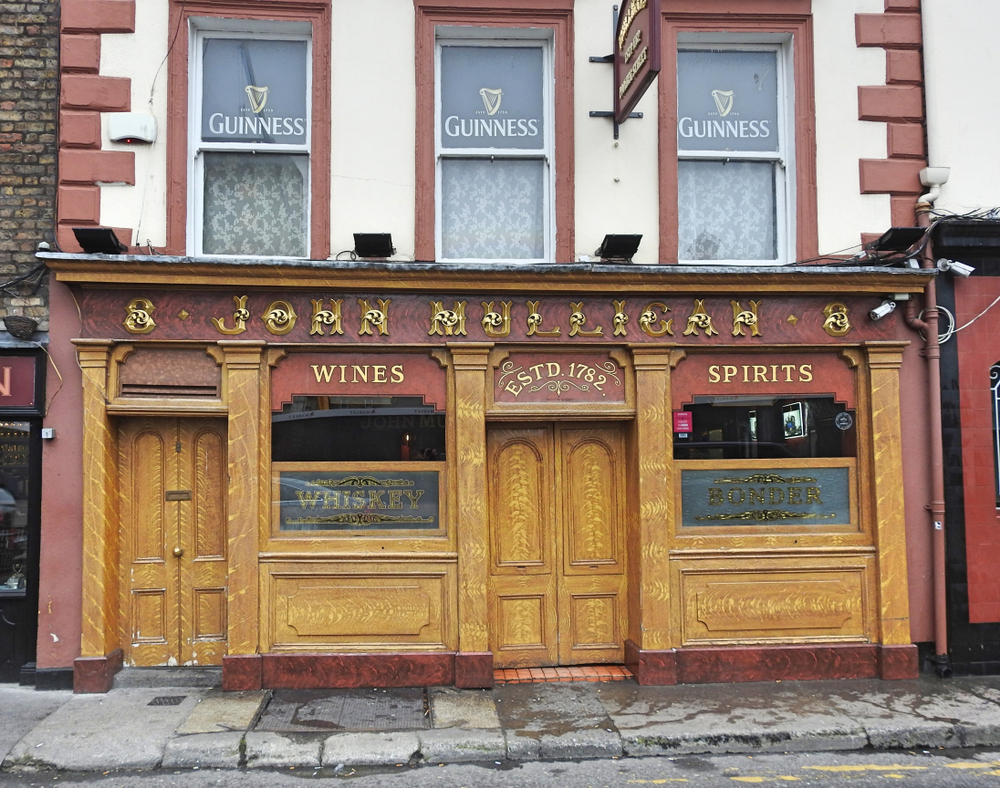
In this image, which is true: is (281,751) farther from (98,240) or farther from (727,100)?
(727,100)

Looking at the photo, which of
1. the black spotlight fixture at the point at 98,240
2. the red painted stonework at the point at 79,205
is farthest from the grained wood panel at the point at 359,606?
the red painted stonework at the point at 79,205

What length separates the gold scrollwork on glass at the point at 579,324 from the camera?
25.5 feet

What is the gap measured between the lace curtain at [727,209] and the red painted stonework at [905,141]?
1167 millimetres

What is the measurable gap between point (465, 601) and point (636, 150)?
465cm

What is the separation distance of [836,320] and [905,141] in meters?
1.99

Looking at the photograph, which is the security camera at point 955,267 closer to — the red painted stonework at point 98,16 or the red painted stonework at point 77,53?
the red painted stonework at point 98,16

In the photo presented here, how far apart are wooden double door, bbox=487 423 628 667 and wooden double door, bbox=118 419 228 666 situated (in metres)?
2.69

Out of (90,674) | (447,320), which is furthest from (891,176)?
(90,674)

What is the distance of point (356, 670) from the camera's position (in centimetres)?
745

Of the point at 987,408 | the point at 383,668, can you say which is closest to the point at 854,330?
the point at 987,408

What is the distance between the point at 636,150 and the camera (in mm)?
7984

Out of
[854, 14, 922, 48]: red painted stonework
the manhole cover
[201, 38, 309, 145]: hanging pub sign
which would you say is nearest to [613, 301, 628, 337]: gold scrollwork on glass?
[201, 38, 309, 145]: hanging pub sign

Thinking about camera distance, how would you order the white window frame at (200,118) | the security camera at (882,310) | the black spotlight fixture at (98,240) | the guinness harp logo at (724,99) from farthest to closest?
1. the guinness harp logo at (724,99)
2. the white window frame at (200,118)
3. the security camera at (882,310)
4. the black spotlight fixture at (98,240)

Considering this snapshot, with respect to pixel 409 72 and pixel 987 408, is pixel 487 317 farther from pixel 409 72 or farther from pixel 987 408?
pixel 987 408
